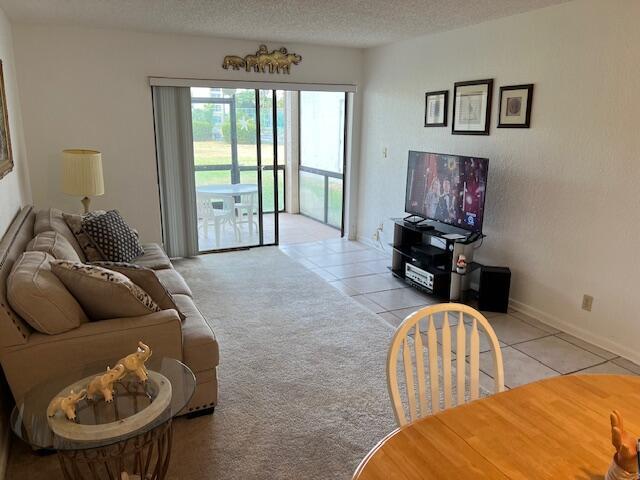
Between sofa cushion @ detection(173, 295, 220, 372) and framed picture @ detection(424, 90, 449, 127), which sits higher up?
framed picture @ detection(424, 90, 449, 127)

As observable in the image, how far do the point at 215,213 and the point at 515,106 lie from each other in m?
3.36

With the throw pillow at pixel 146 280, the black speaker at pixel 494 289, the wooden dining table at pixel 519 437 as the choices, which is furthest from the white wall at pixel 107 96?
the wooden dining table at pixel 519 437

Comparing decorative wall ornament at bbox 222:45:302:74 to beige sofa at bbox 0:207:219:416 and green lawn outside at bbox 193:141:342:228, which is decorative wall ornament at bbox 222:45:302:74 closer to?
green lawn outside at bbox 193:141:342:228

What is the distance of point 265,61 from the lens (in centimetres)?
513

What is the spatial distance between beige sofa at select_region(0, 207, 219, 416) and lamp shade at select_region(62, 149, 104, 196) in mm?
1373

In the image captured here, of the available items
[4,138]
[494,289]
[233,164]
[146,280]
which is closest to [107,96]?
[233,164]

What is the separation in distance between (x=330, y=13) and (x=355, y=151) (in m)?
2.36

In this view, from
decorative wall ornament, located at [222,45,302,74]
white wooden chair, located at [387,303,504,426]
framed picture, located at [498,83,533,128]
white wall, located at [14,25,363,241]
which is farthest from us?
decorative wall ornament, located at [222,45,302,74]

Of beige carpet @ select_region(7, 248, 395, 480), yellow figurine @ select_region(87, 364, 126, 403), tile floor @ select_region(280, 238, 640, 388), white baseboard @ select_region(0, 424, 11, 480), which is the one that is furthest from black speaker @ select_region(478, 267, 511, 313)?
white baseboard @ select_region(0, 424, 11, 480)

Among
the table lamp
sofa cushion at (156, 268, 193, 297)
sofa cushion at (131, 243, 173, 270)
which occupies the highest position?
the table lamp

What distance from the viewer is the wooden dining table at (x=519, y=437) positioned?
1.09 meters

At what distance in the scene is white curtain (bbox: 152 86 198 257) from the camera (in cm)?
486

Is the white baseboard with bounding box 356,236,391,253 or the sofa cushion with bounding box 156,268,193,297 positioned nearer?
the sofa cushion with bounding box 156,268,193,297

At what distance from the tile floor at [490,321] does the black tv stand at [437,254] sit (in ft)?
0.49
